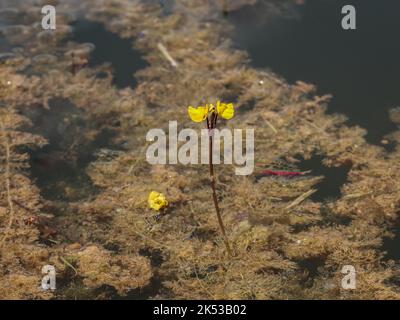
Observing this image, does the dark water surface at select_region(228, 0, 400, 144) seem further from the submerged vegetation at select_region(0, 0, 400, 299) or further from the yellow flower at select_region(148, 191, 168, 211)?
the yellow flower at select_region(148, 191, 168, 211)

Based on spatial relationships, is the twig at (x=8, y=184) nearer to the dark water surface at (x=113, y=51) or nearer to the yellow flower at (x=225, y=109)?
the dark water surface at (x=113, y=51)

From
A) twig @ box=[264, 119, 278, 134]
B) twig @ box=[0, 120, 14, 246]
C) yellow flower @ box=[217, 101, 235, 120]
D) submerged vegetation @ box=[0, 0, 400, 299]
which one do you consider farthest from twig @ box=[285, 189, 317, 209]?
twig @ box=[0, 120, 14, 246]

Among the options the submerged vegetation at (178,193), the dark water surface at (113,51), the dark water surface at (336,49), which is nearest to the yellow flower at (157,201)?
the submerged vegetation at (178,193)

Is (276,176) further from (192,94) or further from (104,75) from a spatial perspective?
(104,75)

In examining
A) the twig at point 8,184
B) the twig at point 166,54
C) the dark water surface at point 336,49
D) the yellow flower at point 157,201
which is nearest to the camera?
the twig at point 8,184
